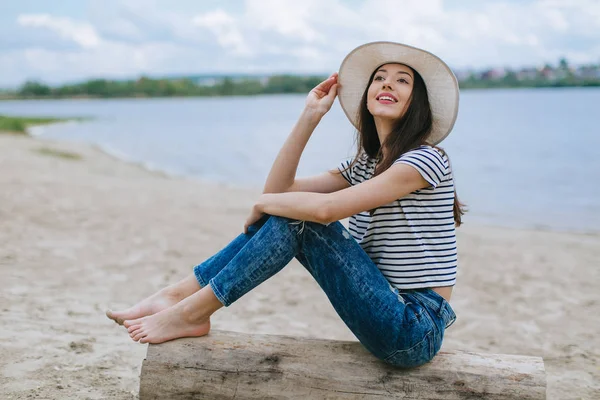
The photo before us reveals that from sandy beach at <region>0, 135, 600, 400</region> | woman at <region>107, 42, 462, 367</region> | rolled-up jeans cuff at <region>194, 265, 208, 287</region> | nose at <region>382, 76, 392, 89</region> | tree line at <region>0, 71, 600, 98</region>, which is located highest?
nose at <region>382, 76, 392, 89</region>

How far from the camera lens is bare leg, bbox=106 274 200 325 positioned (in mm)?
3055

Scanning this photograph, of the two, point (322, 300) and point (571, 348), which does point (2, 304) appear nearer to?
point (322, 300)

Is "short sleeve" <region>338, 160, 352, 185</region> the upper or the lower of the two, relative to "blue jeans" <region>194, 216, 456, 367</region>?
upper

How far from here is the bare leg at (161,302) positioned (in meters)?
3.05

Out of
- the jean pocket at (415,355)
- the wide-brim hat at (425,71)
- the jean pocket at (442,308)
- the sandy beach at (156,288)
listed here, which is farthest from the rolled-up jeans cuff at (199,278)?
the wide-brim hat at (425,71)

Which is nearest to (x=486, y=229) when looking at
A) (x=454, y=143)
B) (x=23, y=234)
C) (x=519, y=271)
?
(x=519, y=271)

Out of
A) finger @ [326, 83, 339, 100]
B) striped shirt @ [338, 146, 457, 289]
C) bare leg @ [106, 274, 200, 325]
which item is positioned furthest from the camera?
finger @ [326, 83, 339, 100]

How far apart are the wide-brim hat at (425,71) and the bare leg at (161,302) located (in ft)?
4.20

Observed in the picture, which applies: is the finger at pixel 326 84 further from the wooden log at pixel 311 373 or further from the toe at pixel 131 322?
the toe at pixel 131 322

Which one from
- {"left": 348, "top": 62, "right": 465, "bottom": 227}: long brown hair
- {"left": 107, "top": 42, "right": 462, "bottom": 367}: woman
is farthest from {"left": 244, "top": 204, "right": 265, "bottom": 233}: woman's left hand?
{"left": 348, "top": 62, "right": 465, "bottom": 227}: long brown hair

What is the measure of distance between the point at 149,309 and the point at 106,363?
0.62 metres

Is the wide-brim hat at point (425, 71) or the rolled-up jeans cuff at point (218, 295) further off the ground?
the wide-brim hat at point (425, 71)

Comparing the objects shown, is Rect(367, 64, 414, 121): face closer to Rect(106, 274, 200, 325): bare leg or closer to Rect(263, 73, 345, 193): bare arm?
Rect(263, 73, 345, 193): bare arm

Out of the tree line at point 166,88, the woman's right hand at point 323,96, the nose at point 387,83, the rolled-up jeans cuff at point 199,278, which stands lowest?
the tree line at point 166,88
